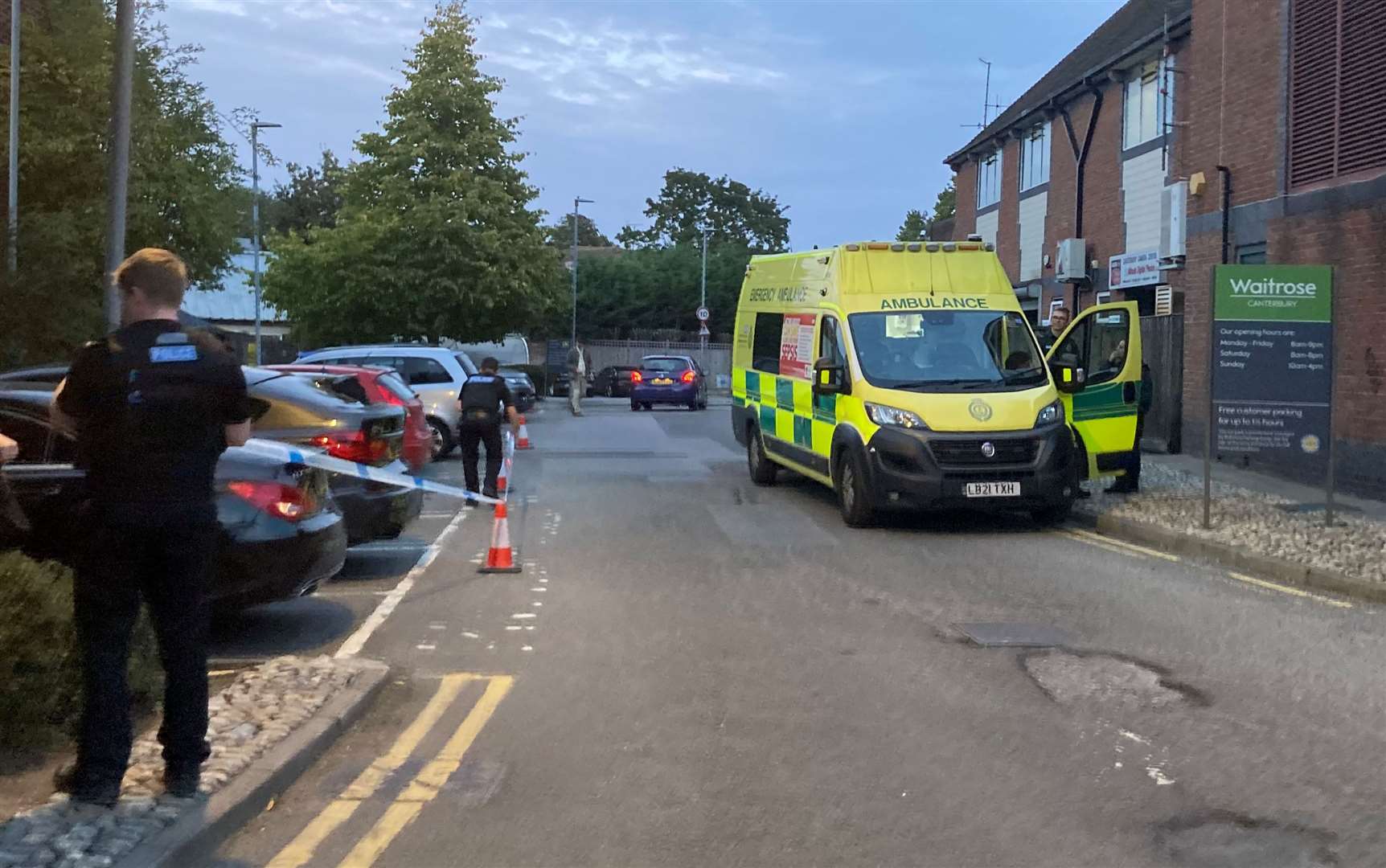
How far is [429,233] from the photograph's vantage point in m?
41.3

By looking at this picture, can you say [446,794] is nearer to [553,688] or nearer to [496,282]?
[553,688]

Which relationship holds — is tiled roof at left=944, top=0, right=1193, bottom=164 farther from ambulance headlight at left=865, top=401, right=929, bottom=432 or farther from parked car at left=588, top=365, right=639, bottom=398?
parked car at left=588, top=365, right=639, bottom=398

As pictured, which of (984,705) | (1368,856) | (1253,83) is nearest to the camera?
(1368,856)

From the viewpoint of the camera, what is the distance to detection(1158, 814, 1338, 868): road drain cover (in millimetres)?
4656

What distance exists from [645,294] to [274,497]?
65.4 meters

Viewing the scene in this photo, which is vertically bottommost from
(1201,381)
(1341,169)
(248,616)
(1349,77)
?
(248,616)

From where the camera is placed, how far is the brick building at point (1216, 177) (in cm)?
1578

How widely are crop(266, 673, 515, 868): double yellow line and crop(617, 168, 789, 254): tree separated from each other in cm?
9853

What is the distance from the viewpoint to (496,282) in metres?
41.9

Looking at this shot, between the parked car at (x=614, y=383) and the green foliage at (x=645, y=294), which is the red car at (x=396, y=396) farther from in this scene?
the green foliage at (x=645, y=294)

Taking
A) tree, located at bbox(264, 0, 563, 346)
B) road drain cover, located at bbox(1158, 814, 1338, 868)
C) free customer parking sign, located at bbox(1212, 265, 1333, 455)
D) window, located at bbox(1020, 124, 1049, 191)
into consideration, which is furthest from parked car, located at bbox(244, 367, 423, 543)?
tree, located at bbox(264, 0, 563, 346)

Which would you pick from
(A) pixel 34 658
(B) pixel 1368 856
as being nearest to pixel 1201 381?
(B) pixel 1368 856

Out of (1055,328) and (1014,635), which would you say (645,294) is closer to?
(1055,328)

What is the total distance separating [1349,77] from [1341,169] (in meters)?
1.05
